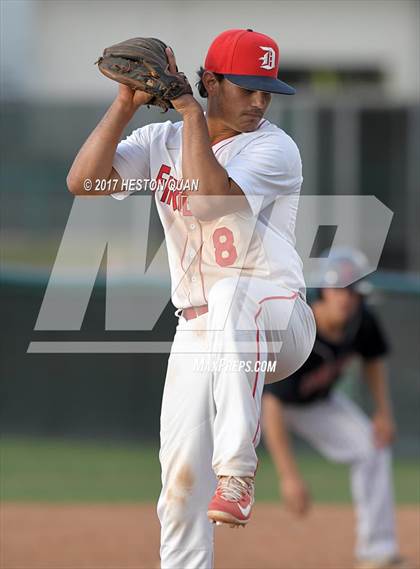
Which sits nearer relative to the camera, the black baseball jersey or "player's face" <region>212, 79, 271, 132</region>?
"player's face" <region>212, 79, 271, 132</region>

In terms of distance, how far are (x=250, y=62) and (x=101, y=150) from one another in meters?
0.54

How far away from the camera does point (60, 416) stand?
8641mm

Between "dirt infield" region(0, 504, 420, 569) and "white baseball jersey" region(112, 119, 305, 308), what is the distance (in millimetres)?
2763

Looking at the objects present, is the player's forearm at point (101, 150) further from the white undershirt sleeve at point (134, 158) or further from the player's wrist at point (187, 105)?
the player's wrist at point (187, 105)

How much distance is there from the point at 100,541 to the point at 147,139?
3590 millimetres

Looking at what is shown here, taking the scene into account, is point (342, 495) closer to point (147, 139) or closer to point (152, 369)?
point (152, 369)

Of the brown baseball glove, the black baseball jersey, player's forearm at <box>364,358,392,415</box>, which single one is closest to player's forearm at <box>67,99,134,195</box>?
the brown baseball glove

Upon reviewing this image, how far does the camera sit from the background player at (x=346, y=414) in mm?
6594

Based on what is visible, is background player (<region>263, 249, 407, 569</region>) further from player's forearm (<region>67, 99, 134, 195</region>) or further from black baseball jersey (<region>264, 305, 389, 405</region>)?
player's forearm (<region>67, 99, 134, 195</region>)

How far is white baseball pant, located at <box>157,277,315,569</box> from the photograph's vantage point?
3.56 metres

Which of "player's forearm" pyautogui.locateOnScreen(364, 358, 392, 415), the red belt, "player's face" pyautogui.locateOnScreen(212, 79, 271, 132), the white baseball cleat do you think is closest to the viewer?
the white baseball cleat

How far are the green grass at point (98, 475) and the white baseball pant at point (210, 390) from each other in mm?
4411

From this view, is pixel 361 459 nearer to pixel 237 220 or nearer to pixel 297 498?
pixel 297 498

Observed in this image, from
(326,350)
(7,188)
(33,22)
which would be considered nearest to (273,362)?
(326,350)
